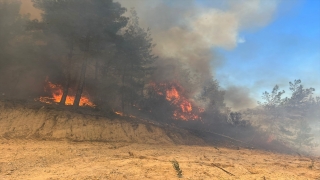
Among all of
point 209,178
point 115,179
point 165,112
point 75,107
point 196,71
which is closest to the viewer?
point 115,179

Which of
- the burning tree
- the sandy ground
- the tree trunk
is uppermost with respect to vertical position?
the burning tree

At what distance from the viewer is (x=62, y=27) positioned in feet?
68.2

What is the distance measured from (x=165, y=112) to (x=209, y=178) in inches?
1014

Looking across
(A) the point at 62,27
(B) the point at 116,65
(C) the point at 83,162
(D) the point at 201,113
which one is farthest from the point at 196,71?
(C) the point at 83,162

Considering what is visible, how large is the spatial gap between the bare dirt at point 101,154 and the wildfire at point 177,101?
39.4ft

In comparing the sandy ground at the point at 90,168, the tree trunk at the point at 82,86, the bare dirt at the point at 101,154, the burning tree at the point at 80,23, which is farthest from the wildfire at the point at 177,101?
the sandy ground at the point at 90,168

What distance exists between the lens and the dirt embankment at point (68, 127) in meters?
15.2

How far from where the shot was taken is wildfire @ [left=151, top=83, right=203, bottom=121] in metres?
35.6

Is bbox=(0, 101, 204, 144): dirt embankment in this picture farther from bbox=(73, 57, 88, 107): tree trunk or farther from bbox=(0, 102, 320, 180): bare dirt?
bbox=(73, 57, 88, 107): tree trunk

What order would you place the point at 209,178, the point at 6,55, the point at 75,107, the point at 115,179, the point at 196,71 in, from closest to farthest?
the point at 115,179 → the point at 209,178 → the point at 75,107 → the point at 6,55 → the point at 196,71

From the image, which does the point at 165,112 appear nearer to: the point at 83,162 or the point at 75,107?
the point at 75,107

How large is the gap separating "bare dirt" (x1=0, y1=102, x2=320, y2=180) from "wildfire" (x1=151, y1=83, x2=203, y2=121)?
39.4 feet

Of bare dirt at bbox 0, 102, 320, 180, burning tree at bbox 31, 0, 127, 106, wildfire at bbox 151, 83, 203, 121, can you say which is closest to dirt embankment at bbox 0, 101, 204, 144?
bare dirt at bbox 0, 102, 320, 180

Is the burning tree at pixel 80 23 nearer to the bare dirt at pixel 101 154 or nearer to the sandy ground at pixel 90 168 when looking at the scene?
the bare dirt at pixel 101 154
